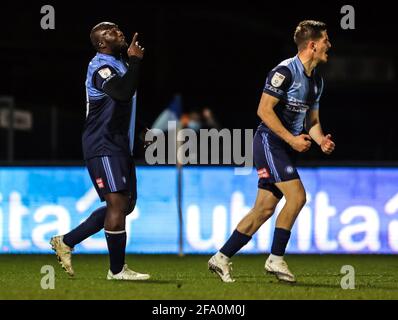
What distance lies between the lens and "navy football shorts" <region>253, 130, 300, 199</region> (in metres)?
9.62

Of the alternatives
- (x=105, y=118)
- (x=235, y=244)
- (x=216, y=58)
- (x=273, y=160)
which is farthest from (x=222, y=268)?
(x=216, y=58)

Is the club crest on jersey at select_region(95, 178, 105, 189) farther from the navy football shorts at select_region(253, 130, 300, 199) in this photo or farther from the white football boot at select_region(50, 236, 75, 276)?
the navy football shorts at select_region(253, 130, 300, 199)

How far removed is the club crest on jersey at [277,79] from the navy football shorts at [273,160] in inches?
16.9

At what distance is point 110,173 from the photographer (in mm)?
9531

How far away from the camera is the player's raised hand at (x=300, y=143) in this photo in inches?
368

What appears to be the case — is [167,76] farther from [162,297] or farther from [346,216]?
[162,297]

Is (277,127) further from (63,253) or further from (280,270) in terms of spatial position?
(63,253)

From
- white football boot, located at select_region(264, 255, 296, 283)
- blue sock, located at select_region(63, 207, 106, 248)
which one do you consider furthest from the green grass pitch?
blue sock, located at select_region(63, 207, 106, 248)

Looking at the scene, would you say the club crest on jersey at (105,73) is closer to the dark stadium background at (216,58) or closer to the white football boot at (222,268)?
the white football boot at (222,268)

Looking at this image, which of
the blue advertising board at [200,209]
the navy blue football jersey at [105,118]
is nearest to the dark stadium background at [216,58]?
the blue advertising board at [200,209]

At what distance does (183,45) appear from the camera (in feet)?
102

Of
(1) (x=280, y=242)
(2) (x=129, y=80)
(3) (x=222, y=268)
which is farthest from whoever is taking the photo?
(3) (x=222, y=268)

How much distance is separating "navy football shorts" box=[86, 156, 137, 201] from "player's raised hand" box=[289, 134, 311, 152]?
4.25 ft

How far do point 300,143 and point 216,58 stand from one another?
23.2 m
